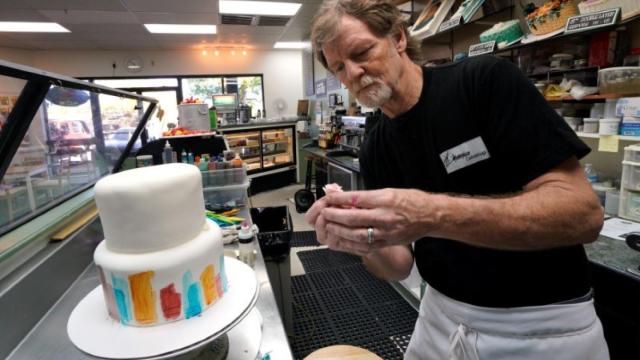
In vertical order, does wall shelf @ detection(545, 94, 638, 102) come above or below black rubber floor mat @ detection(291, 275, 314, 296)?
above

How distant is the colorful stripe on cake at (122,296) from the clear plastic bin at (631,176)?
2.19 m

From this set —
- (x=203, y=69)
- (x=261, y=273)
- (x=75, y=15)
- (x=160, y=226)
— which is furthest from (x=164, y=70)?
(x=160, y=226)

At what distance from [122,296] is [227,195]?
1914 mm

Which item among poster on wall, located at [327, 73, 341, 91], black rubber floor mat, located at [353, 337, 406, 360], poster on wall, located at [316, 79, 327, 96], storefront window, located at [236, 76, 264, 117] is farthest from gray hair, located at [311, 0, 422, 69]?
storefront window, located at [236, 76, 264, 117]

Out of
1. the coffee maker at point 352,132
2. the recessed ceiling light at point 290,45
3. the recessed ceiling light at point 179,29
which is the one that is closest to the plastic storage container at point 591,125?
the coffee maker at point 352,132

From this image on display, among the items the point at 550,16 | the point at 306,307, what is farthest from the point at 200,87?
the point at 550,16

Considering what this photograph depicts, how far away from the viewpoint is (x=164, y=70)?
840 centimetres

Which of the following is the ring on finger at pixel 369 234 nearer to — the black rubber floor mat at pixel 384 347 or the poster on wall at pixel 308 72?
the black rubber floor mat at pixel 384 347

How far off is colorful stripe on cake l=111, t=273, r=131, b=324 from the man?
43 cm

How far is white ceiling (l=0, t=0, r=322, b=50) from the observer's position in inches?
189

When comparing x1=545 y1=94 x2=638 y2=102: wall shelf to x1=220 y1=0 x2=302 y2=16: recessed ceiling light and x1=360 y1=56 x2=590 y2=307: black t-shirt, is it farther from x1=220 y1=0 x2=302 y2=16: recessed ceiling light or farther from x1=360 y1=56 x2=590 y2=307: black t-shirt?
x1=220 y1=0 x2=302 y2=16: recessed ceiling light

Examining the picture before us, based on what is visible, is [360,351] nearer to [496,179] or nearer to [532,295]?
[532,295]

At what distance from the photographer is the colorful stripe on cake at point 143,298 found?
769 millimetres

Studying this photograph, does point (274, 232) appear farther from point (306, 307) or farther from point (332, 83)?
point (332, 83)
